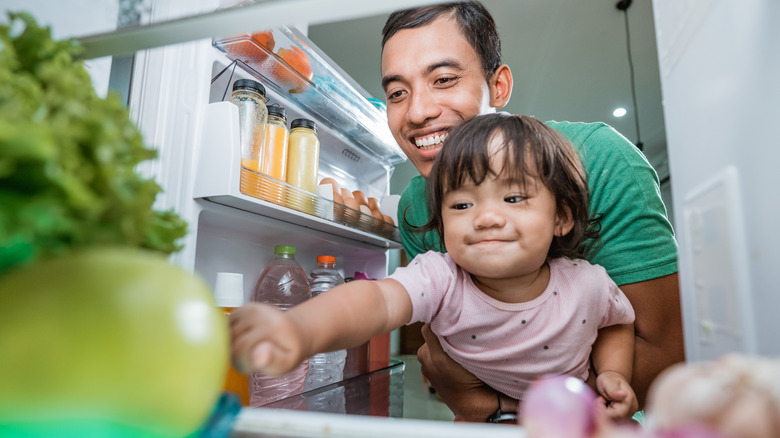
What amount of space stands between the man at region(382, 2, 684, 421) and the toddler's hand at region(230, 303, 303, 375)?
2.12 ft

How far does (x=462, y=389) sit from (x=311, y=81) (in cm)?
93

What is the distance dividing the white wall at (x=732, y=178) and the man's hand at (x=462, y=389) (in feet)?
2.46

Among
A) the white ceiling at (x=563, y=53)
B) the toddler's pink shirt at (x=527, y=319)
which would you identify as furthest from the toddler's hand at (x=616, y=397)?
the white ceiling at (x=563, y=53)

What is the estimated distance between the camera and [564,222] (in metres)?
0.96

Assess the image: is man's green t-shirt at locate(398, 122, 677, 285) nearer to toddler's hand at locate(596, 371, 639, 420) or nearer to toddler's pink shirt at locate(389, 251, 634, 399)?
toddler's pink shirt at locate(389, 251, 634, 399)

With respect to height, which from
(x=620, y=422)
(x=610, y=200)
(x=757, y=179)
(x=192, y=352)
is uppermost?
(x=610, y=200)

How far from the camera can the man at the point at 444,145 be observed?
1.02m

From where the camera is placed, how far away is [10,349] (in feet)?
0.77

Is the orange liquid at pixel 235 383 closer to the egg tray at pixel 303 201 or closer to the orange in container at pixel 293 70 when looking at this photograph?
the egg tray at pixel 303 201

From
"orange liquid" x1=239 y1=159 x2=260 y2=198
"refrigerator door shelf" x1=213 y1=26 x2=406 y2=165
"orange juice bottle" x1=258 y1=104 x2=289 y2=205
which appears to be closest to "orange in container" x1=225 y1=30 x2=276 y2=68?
Answer: "refrigerator door shelf" x1=213 y1=26 x2=406 y2=165

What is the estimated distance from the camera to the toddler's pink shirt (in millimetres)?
908

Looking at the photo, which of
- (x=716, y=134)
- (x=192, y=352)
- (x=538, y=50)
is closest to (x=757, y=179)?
(x=716, y=134)

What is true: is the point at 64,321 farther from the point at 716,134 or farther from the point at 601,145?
the point at 601,145

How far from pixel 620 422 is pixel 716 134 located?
0.63 meters
